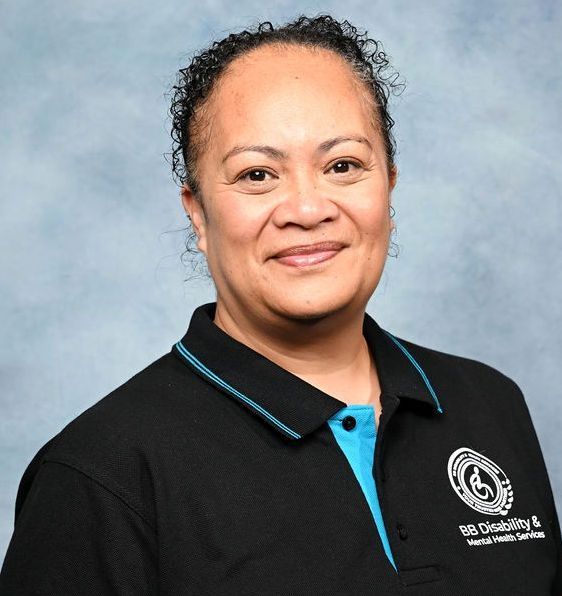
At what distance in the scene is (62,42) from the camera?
3746 millimetres

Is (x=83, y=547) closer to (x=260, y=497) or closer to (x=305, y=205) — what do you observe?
(x=260, y=497)

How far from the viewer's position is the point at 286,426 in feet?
7.17

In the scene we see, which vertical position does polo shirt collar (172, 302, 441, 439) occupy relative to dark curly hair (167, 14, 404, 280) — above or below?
below

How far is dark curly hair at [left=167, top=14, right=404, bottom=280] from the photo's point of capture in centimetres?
238

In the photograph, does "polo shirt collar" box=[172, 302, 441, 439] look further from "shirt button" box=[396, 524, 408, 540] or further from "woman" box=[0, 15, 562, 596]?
"shirt button" box=[396, 524, 408, 540]

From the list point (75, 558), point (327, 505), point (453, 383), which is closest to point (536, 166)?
point (453, 383)

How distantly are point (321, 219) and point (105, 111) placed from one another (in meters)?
1.73

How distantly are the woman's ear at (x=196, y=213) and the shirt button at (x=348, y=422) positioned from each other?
15.9 inches

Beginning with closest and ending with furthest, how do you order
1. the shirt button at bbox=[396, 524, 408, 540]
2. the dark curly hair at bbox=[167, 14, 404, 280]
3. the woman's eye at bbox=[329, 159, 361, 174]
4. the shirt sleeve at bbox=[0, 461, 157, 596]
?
1. the shirt sleeve at bbox=[0, 461, 157, 596]
2. the shirt button at bbox=[396, 524, 408, 540]
3. the woman's eye at bbox=[329, 159, 361, 174]
4. the dark curly hair at bbox=[167, 14, 404, 280]

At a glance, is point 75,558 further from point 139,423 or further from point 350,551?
point 350,551

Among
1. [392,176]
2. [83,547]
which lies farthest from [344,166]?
[83,547]

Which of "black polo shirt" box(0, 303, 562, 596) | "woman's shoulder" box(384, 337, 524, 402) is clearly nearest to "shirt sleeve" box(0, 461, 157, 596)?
"black polo shirt" box(0, 303, 562, 596)

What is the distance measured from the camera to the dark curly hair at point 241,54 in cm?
238

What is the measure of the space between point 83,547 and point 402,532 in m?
0.51
